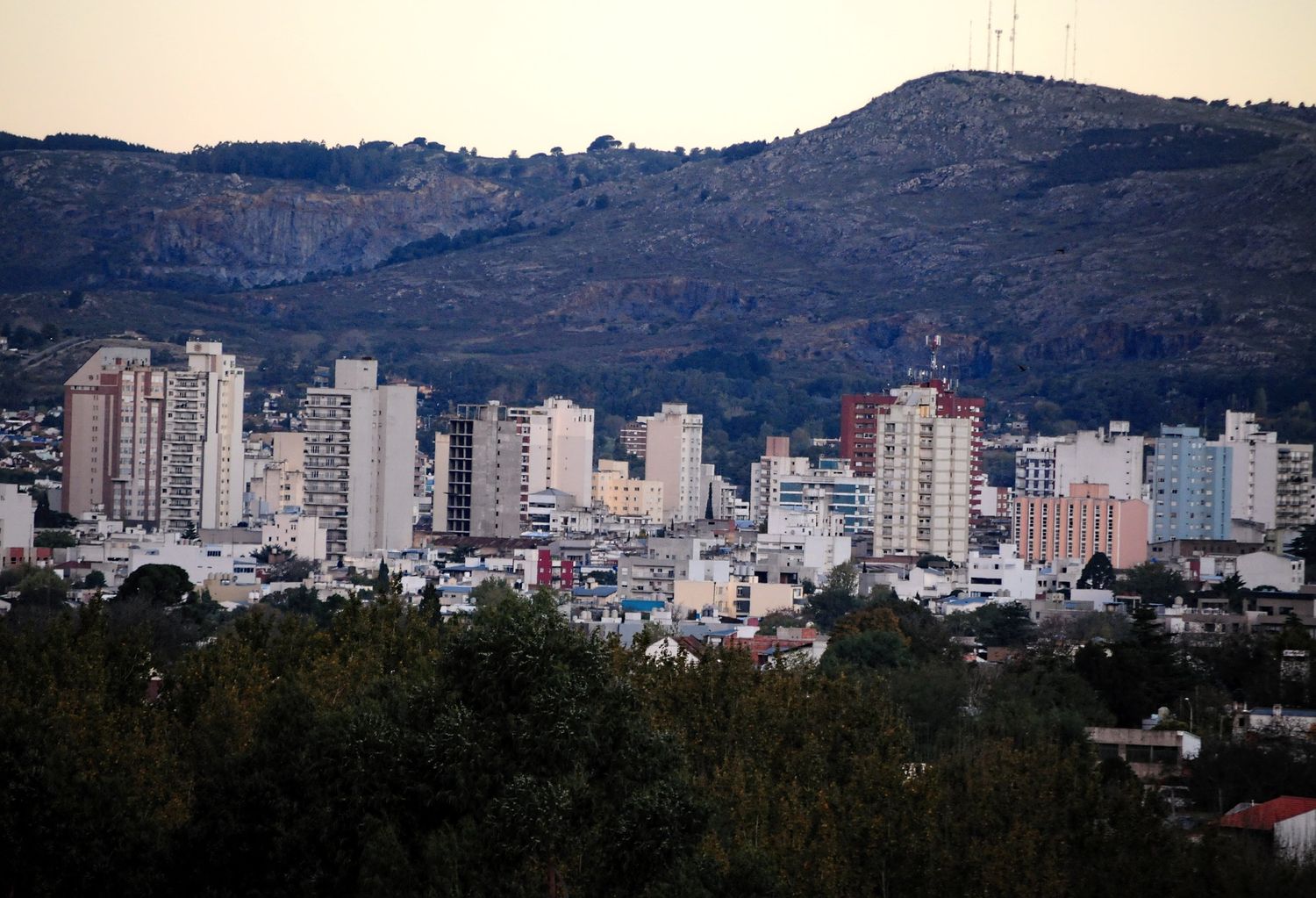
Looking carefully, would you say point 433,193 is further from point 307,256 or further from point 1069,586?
point 1069,586

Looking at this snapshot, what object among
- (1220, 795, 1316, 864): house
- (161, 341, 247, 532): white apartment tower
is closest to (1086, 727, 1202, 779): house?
(1220, 795, 1316, 864): house

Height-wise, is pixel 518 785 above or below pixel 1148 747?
above

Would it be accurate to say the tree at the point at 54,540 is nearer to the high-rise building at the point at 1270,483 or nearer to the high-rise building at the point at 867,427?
the high-rise building at the point at 867,427

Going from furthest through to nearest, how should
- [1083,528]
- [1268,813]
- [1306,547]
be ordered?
[1083,528]
[1306,547]
[1268,813]

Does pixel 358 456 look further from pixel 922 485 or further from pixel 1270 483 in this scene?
pixel 1270 483

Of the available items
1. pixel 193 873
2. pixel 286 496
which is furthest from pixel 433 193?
pixel 193 873

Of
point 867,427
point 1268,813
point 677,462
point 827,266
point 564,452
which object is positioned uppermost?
point 827,266

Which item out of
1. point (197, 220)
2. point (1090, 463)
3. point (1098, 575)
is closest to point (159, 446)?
point (1098, 575)
